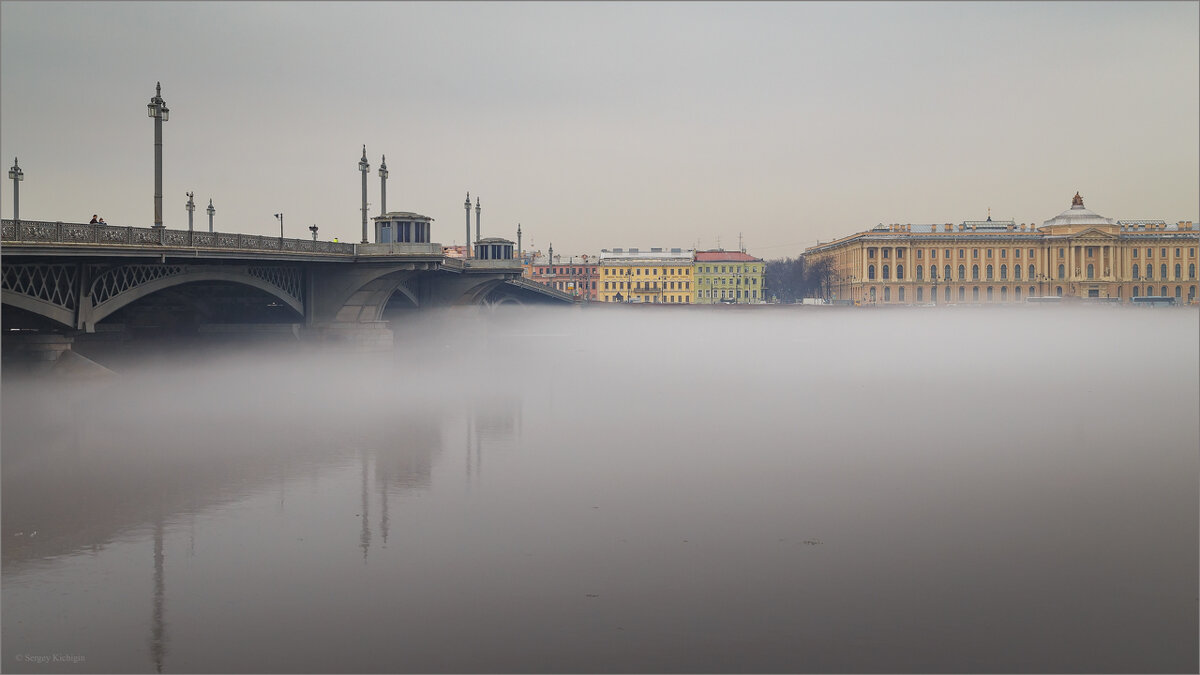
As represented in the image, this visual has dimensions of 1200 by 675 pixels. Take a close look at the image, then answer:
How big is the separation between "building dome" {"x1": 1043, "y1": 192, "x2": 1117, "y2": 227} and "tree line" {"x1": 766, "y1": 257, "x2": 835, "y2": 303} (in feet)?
96.6

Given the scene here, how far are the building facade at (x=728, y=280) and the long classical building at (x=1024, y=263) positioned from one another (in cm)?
2702

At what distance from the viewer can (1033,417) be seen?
3023 centimetres

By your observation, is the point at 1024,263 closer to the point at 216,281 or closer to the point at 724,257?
the point at 724,257

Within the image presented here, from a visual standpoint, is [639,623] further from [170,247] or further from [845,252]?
[845,252]

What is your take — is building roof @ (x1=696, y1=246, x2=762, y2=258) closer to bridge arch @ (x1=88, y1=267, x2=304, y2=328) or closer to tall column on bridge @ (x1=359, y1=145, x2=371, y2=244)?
tall column on bridge @ (x1=359, y1=145, x2=371, y2=244)

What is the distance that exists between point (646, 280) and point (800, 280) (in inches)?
954

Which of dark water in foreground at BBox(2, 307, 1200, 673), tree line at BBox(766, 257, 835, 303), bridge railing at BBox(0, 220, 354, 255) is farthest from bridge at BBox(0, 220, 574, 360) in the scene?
tree line at BBox(766, 257, 835, 303)

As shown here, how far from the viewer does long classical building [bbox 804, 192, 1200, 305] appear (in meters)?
144

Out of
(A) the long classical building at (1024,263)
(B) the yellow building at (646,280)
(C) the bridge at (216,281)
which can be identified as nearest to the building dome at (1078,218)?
(A) the long classical building at (1024,263)

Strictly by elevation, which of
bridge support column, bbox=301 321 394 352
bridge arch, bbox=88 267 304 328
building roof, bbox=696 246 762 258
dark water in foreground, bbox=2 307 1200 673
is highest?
building roof, bbox=696 246 762 258

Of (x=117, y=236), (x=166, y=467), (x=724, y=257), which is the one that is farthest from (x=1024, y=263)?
(x=166, y=467)

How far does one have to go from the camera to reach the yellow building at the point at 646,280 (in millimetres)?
173125

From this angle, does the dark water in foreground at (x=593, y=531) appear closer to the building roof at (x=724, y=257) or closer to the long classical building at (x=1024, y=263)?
the long classical building at (x=1024, y=263)

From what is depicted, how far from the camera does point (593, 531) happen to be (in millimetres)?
15453
